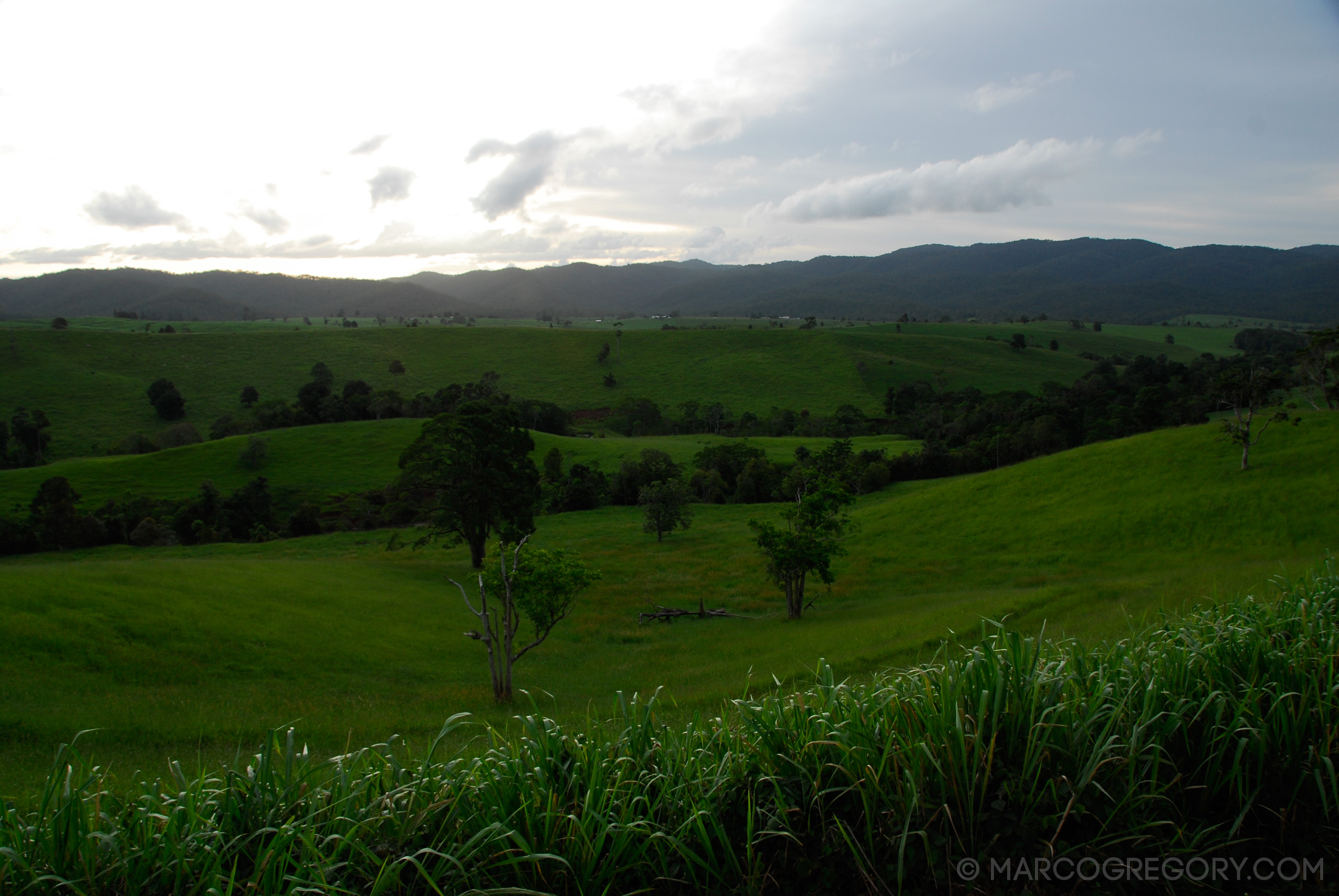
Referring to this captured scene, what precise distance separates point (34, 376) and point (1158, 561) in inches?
A: 6041

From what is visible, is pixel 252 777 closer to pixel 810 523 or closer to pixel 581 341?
pixel 810 523

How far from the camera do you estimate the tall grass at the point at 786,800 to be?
3.86 m

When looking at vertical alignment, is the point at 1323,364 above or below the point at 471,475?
above

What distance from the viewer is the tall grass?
152 inches

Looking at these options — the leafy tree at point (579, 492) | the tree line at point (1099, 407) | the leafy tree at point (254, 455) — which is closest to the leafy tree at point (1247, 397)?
the tree line at point (1099, 407)

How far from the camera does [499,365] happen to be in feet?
490

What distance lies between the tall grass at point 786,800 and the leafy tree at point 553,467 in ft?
233

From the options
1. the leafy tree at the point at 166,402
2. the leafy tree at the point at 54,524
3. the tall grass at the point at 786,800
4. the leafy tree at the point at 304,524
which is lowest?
the leafy tree at the point at 304,524

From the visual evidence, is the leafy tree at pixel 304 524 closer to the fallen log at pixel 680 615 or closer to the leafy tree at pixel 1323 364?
the fallen log at pixel 680 615

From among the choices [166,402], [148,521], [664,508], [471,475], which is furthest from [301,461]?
[471,475]

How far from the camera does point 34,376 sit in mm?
113438

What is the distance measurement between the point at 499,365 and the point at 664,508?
105 metres

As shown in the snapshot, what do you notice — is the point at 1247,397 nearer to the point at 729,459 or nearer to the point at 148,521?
the point at 729,459

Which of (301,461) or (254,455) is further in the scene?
(301,461)
